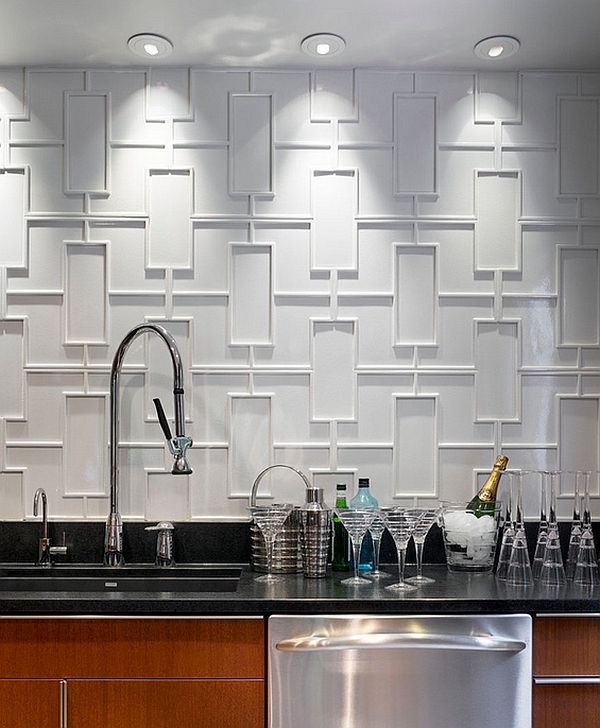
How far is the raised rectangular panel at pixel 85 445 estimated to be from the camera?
2.62m

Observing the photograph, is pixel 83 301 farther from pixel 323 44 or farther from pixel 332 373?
pixel 323 44

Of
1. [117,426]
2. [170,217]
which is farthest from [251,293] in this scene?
[117,426]

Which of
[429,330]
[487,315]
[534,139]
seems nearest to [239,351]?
[429,330]

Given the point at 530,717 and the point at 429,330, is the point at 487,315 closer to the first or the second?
the point at 429,330

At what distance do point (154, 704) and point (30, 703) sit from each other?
12.7 inches

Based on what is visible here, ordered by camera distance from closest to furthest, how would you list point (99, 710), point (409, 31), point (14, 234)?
point (99, 710) < point (409, 31) < point (14, 234)

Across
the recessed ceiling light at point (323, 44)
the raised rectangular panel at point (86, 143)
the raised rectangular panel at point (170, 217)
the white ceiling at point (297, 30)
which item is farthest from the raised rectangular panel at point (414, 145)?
the raised rectangular panel at point (86, 143)

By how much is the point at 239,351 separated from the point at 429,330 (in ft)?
2.11

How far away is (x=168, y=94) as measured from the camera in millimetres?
2680

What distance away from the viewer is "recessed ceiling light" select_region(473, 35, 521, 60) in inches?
98.0

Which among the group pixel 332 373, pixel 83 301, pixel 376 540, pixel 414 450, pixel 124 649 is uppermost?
pixel 83 301

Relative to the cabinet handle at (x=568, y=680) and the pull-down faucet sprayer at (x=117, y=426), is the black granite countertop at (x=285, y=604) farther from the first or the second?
the pull-down faucet sprayer at (x=117, y=426)

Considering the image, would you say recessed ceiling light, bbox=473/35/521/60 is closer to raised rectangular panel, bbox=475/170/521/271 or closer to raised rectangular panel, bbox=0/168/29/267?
raised rectangular panel, bbox=475/170/521/271

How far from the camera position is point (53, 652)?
2059mm
